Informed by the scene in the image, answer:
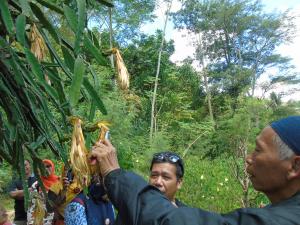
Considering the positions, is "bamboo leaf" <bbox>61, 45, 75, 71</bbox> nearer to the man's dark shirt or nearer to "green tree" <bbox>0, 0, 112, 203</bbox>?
"green tree" <bbox>0, 0, 112, 203</bbox>

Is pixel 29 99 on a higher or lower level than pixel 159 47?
lower

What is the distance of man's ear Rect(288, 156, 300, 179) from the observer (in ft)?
4.41

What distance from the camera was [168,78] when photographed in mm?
19719

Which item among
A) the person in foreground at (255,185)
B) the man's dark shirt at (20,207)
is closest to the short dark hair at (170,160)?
the person in foreground at (255,185)

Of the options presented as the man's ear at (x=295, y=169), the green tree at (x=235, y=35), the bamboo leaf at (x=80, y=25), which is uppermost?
the green tree at (x=235, y=35)

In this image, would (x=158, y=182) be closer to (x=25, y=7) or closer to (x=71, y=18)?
(x=71, y=18)

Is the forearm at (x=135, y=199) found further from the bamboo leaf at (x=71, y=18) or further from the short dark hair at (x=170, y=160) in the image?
Answer: the short dark hair at (x=170, y=160)

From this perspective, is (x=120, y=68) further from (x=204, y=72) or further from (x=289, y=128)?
(x=204, y=72)

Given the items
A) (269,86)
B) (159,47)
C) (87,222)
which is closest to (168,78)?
(159,47)

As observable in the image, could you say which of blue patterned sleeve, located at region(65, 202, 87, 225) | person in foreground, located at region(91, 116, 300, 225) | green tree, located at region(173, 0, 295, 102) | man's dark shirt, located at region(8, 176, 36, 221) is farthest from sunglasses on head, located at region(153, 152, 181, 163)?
green tree, located at region(173, 0, 295, 102)

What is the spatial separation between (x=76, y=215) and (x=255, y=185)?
1290 mm

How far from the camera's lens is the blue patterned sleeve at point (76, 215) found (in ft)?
7.99

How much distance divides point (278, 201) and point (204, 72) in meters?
26.0

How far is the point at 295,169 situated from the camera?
4.44 feet
